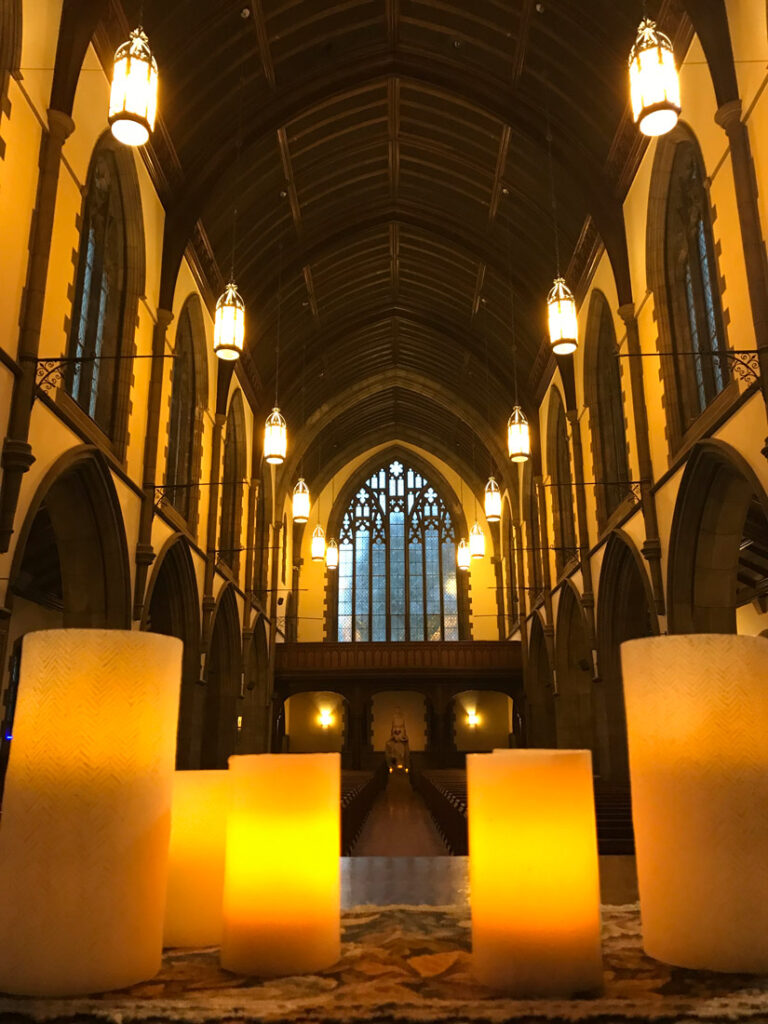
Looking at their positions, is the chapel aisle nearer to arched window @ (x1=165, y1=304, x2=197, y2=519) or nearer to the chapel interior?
the chapel interior

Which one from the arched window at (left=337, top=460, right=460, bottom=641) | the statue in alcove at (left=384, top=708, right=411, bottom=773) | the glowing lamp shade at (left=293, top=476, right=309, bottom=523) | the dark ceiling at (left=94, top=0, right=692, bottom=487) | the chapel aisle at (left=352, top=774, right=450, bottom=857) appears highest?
the dark ceiling at (left=94, top=0, right=692, bottom=487)

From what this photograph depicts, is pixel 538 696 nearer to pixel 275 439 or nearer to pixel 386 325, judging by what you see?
pixel 386 325

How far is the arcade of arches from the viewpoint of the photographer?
7.26 m

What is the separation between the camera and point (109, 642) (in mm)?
1795

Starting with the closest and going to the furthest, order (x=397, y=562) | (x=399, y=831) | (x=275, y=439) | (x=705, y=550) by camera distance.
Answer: (x=705, y=550) → (x=275, y=439) → (x=399, y=831) → (x=397, y=562)

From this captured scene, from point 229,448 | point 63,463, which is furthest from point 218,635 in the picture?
point 63,463

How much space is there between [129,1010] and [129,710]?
58cm

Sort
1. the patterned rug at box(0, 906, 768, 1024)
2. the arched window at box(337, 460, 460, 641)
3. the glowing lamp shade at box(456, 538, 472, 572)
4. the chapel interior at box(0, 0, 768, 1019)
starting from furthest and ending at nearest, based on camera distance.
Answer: the arched window at box(337, 460, 460, 641) → the glowing lamp shade at box(456, 538, 472, 572) → the chapel interior at box(0, 0, 768, 1019) → the patterned rug at box(0, 906, 768, 1024)

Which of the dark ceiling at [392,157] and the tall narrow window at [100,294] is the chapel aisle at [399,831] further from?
the dark ceiling at [392,157]

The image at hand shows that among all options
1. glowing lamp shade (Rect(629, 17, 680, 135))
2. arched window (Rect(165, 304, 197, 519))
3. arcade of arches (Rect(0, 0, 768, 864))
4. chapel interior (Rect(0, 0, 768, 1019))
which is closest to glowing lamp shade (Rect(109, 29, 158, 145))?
chapel interior (Rect(0, 0, 768, 1019))

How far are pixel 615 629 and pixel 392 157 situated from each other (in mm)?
8970

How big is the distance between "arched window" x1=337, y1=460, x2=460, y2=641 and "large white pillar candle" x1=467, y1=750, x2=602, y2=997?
917 inches

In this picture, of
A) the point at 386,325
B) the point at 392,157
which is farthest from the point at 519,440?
the point at 386,325

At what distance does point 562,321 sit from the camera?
24.8 ft
